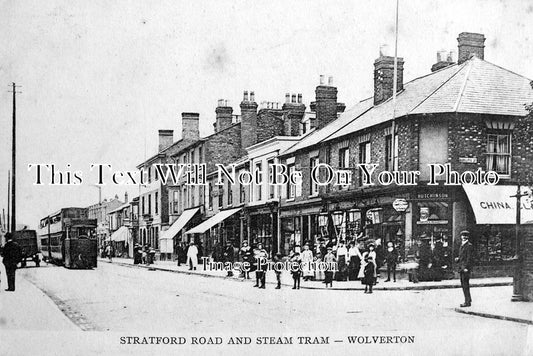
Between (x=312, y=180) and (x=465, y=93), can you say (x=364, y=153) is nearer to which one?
(x=465, y=93)

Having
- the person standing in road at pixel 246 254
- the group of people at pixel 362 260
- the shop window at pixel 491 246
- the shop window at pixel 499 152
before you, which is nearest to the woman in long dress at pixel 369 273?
the group of people at pixel 362 260

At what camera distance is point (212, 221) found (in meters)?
20.2

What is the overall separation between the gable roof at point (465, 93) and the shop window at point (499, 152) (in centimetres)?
41

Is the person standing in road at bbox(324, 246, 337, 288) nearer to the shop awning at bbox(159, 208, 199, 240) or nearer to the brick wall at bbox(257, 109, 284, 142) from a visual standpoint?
the shop awning at bbox(159, 208, 199, 240)

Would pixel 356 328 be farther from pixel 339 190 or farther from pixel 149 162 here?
pixel 339 190

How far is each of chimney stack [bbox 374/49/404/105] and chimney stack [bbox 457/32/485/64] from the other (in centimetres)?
90

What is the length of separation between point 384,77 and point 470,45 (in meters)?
1.70

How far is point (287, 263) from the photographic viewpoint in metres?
14.9

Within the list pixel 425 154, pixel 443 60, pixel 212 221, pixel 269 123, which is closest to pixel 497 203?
pixel 425 154

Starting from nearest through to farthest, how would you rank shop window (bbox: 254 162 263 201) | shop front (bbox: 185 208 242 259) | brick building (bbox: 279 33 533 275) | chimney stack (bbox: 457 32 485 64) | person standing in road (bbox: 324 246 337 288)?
chimney stack (bbox: 457 32 485 64), brick building (bbox: 279 33 533 275), person standing in road (bbox: 324 246 337 288), shop window (bbox: 254 162 263 201), shop front (bbox: 185 208 242 259)

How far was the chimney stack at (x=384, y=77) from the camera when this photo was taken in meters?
9.89

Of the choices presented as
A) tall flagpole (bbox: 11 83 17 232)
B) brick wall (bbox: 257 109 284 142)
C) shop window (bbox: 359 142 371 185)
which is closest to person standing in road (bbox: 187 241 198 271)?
brick wall (bbox: 257 109 284 142)

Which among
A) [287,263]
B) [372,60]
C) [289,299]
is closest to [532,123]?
[372,60]

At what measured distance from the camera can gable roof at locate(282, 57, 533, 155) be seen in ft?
33.5
